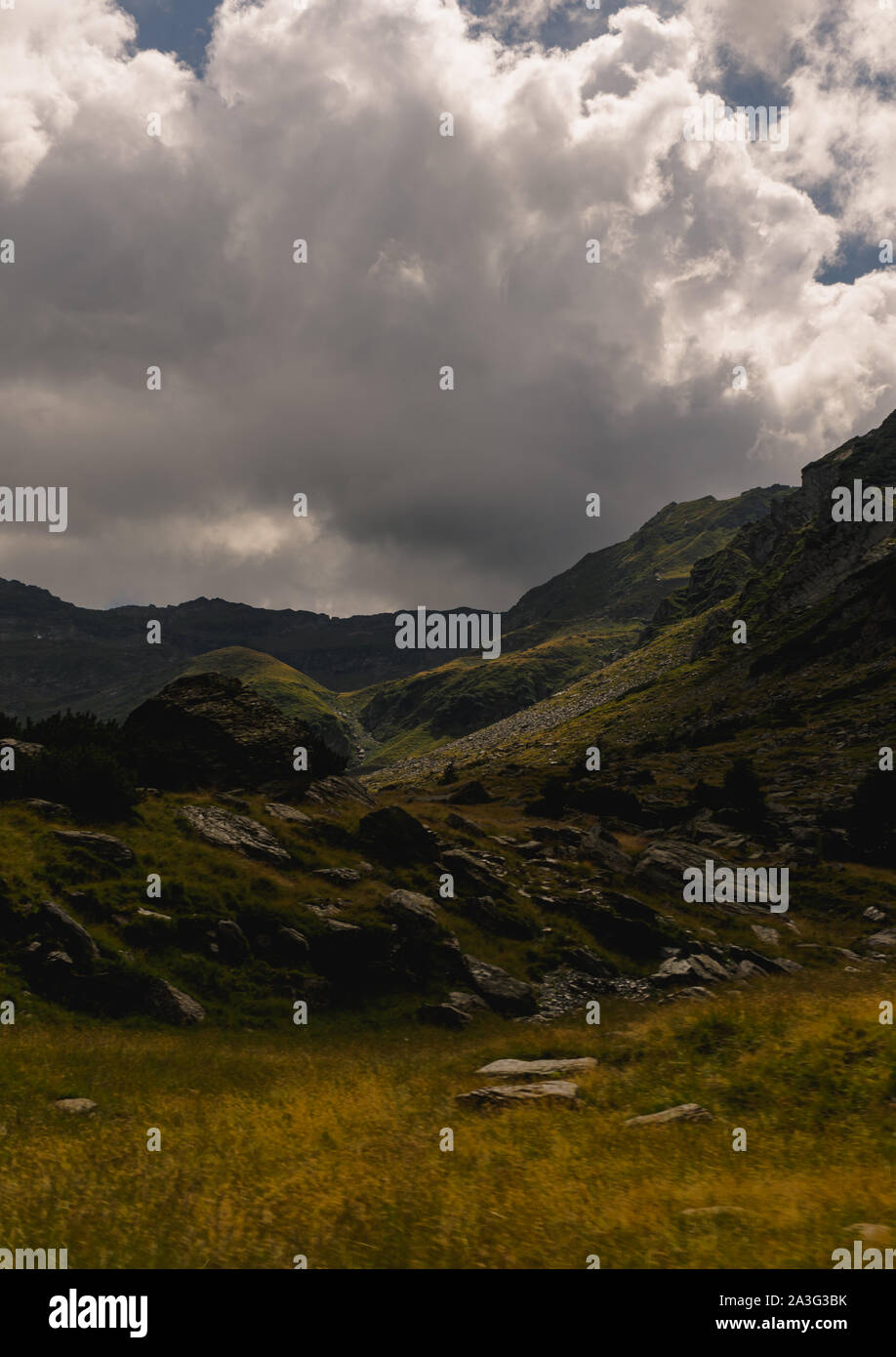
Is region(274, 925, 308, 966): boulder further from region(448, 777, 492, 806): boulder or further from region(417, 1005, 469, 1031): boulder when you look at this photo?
region(448, 777, 492, 806): boulder

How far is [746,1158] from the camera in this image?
39.2 feet

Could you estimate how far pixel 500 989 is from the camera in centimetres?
2520

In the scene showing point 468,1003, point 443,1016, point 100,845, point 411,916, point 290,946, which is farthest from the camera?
point 411,916

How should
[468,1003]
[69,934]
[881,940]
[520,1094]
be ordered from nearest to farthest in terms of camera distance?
[520,1094]
[69,934]
[468,1003]
[881,940]

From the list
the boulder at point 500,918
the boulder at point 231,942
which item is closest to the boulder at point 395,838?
the boulder at point 500,918

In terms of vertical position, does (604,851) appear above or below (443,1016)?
above

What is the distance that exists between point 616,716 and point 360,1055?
124 m

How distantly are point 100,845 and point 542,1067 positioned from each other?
19.5 metres

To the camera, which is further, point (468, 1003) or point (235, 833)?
point (235, 833)

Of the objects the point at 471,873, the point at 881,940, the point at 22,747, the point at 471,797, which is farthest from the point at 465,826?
the point at 22,747

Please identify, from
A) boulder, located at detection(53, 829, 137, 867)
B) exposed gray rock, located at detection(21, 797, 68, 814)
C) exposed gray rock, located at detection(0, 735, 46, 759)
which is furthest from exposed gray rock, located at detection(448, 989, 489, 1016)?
exposed gray rock, located at detection(0, 735, 46, 759)

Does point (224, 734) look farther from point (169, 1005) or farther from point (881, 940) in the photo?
point (881, 940)
